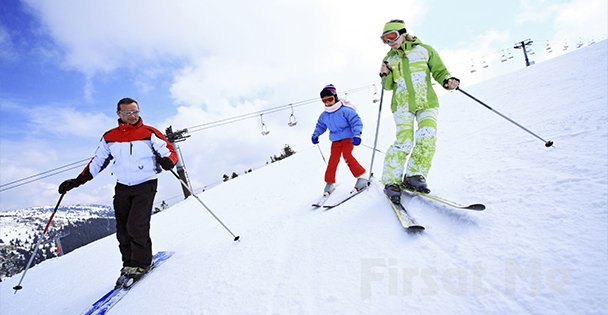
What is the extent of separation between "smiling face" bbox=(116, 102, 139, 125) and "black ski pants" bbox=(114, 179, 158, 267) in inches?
31.8

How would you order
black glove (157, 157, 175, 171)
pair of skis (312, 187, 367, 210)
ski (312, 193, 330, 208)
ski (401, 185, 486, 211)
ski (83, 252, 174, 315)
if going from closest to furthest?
ski (401, 185, 486, 211), ski (83, 252, 174, 315), black glove (157, 157, 175, 171), pair of skis (312, 187, 367, 210), ski (312, 193, 330, 208)

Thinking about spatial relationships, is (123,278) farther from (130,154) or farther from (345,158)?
(345,158)

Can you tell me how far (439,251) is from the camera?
199 centimetres

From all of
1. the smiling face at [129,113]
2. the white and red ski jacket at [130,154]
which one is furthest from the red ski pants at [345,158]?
the smiling face at [129,113]

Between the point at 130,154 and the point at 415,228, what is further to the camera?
the point at 130,154

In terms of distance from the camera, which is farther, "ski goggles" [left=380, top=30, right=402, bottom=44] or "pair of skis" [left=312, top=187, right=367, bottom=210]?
"pair of skis" [left=312, top=187, right=367, bottom=210]

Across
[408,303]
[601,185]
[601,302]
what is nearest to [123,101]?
[408,303]

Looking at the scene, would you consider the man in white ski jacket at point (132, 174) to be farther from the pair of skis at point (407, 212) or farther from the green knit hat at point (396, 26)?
the green knit hat at point (396, 26)

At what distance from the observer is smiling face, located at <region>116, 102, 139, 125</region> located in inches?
135

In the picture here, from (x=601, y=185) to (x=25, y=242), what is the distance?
910 ft

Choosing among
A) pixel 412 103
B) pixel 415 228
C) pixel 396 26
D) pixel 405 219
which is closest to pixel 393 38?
pixel 396 26

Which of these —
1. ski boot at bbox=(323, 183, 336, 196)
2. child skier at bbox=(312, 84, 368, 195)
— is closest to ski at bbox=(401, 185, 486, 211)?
child skier at bbox=(312, 84, 368, 195)

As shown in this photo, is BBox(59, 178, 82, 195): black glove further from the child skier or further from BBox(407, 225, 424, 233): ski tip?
BBox(407, 225, 424, 233): ski tip

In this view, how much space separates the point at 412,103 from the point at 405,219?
141cm
